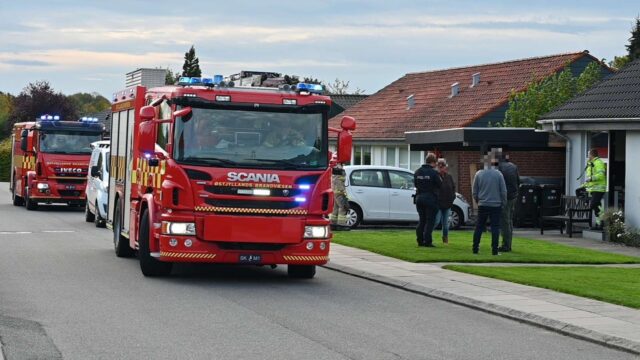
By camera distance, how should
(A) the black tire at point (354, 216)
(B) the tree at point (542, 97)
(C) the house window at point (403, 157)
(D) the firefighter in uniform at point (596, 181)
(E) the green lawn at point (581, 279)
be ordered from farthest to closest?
(C) the house window at point (403, 157), (B) the tree at point (542, 97), (A) the black tire at point (354, 216), (D) the firefighter in uniform at point (596, 181), (E) the green lawn at point (581, 279)

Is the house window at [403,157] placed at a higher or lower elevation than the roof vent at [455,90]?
lower

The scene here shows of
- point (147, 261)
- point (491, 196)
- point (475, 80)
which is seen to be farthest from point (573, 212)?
point (475, 80)

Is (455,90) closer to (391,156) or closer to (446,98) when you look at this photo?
(446,98)

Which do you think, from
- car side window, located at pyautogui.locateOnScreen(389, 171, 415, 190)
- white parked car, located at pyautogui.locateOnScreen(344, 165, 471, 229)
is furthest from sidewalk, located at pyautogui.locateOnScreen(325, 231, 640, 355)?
car side window, located at pyautogui.locateOnScreen(389, 171, 415, 190)

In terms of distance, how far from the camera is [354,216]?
2966cm

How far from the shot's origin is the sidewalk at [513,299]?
1215 centimetres

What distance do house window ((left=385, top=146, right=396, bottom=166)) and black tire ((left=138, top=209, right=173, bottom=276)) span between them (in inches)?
1259

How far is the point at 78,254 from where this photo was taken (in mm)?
20562

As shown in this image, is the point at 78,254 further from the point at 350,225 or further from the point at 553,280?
the point at 350,225

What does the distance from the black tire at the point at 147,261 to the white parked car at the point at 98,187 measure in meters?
10.6

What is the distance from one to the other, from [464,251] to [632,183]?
632 centimetres

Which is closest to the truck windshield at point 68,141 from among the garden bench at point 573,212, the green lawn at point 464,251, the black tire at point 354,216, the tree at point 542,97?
the black tire at point 354,216

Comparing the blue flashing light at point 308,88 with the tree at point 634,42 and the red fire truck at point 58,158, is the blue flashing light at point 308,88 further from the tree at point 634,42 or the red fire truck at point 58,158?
the tree at point 634,42

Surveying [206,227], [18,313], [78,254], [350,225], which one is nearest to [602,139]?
[350,225]
